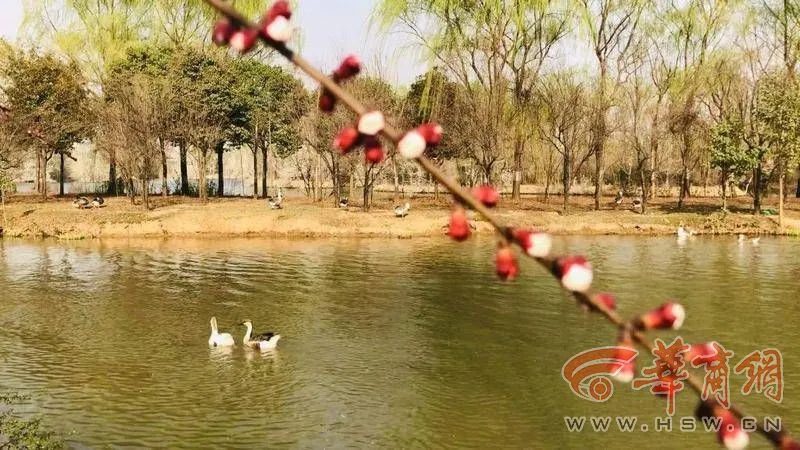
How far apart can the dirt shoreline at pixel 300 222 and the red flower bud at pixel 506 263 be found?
3761cm

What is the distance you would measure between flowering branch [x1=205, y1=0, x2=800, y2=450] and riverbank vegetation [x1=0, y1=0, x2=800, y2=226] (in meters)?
43.3

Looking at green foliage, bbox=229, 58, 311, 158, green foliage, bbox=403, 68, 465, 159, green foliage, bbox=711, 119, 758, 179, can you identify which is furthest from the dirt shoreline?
green foliage, bbox=403, 68, 465, 159

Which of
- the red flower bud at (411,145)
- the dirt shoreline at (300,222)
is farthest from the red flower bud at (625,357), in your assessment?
the dirt shoreline at (300,222)

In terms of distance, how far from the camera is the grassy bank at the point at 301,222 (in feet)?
128

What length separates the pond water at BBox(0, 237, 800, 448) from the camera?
12.0 m

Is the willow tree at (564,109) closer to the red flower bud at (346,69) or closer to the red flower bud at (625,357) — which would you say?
the red flower bud at (625,357)

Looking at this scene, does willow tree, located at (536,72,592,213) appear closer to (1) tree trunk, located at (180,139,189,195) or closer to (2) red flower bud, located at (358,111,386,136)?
(1) tree trunk, located at (180,139,189,195)

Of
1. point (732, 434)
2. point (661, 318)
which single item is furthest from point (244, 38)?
point (732, 434)

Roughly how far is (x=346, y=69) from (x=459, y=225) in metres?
0.47

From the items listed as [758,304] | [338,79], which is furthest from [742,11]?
[338,79]

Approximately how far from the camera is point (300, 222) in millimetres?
40219

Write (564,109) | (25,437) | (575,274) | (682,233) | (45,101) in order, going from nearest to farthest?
(575,274)
(25,437)
(682,233)
(45,101)
(564,109)

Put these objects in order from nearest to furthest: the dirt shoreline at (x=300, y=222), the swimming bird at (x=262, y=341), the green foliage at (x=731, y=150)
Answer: the swimming bird at (x=262, y=341)
the dirt shoreline at (x=300, y=222)
the green foliage at (x=731, y=150)

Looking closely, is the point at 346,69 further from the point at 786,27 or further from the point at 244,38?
the point at 786,27
